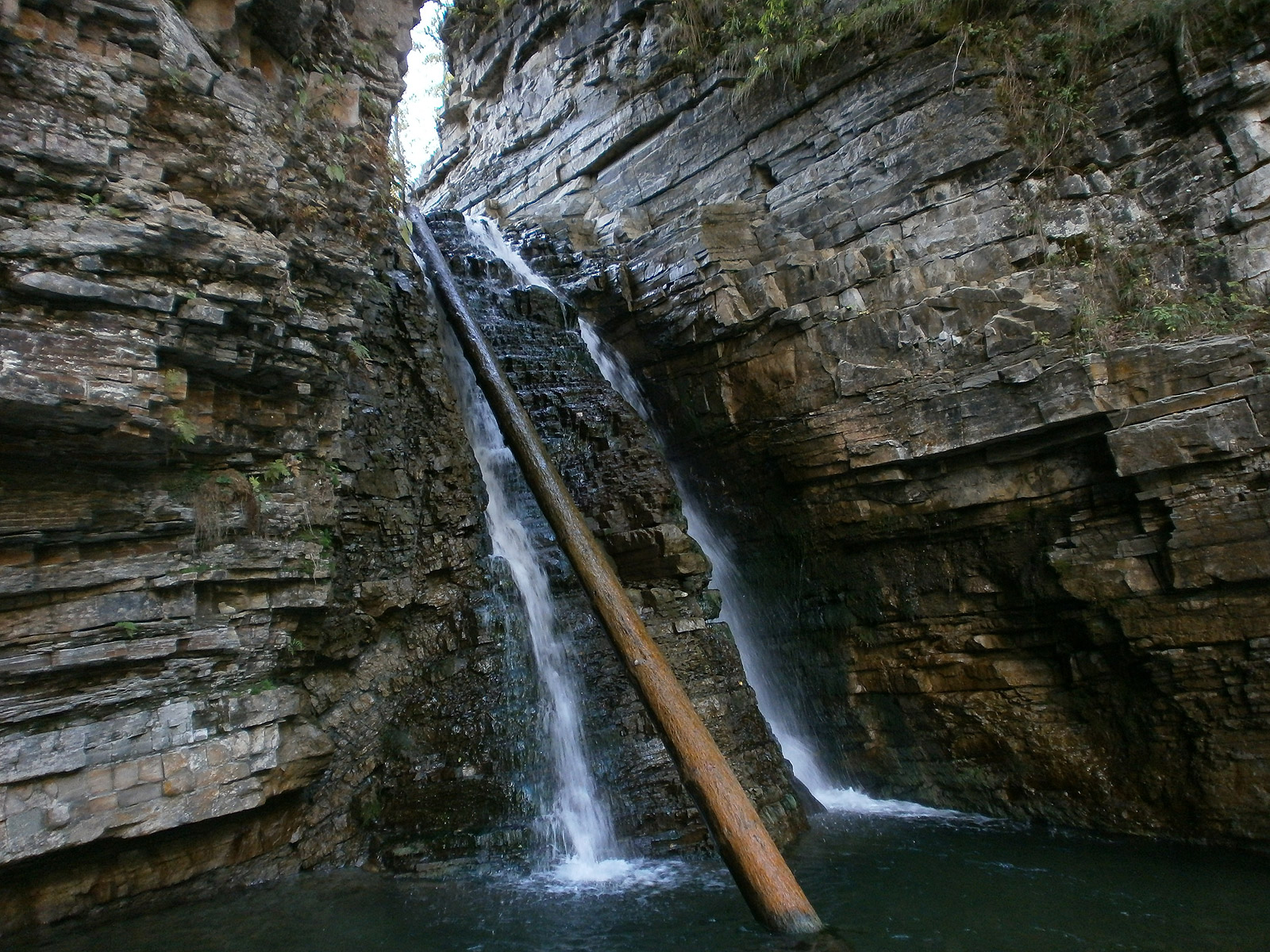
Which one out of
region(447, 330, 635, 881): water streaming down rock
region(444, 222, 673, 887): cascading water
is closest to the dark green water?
region(444, 222, 673, 887): cascading water

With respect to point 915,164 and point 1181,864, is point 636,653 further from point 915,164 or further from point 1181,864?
point 915,164

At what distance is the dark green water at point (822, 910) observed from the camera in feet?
17.4

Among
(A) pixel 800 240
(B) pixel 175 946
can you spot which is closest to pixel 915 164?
(A) pixel 800 240

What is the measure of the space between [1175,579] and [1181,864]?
8.50 feet

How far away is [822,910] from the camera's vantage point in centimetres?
580

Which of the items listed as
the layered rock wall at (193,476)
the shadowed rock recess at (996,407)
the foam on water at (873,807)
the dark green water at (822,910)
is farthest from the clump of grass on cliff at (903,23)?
the foam on water at (873,807)

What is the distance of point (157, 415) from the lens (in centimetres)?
582

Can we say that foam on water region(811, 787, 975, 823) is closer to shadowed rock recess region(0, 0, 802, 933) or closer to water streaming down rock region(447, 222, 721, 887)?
shadowed rock recess region(0, 0, 802, 933)

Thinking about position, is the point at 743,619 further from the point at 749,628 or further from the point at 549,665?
the point at 549,665

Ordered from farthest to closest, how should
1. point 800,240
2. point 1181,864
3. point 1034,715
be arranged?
point 800,240
point 1034,715
point 1181,864

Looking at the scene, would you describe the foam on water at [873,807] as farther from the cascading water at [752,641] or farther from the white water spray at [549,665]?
the white water spray at [549,665]

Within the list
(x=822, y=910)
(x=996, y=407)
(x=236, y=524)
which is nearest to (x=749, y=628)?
(x=996, y=407)

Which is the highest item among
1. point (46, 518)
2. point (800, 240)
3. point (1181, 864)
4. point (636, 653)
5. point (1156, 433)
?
point (800, 240)

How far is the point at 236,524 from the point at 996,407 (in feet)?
25.8
